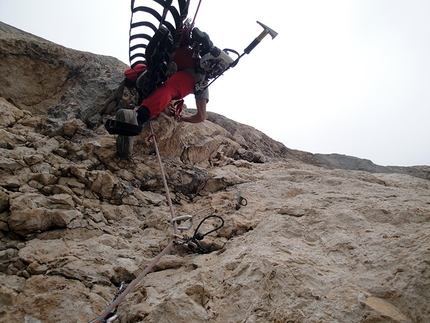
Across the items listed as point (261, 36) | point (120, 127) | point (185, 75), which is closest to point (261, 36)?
point (261, 36)

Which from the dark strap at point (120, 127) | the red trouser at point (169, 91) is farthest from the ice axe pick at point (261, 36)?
the dark strap at point (120, 127)

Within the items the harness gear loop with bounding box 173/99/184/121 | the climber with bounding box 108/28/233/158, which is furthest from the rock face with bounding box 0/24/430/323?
the climber with bounding box 108/28/233/158

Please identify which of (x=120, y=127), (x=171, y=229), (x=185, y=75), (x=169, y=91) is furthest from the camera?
(x=185, y=75)

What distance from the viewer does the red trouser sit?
3104mm

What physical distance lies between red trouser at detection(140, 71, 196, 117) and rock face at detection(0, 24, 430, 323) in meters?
0.75

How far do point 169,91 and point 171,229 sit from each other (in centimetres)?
163

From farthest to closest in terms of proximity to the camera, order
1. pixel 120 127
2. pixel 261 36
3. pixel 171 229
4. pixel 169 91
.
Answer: pixel 261 36, pixel 169 91, pixel 120 127, pixel 171 229

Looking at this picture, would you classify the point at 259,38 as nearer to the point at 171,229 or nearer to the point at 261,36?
the point at 261,36

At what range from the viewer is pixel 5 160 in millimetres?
2645

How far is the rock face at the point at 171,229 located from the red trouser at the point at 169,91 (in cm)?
75

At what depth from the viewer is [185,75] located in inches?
136

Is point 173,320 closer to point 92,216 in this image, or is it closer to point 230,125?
point 92,216

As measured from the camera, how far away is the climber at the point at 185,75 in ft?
10.2

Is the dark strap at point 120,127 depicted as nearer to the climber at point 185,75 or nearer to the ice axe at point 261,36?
the climber at point 185,75
